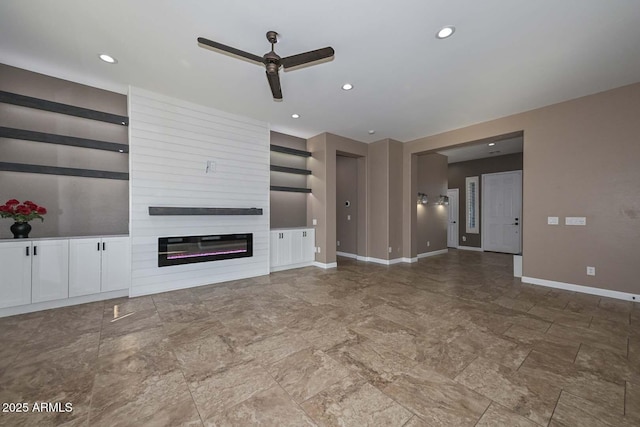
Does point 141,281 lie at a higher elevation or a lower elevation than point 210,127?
lower

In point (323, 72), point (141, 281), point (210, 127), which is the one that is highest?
point (323, 72)

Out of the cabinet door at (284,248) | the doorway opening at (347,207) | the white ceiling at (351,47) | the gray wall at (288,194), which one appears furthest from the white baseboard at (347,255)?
the white ceiling at (351,47)

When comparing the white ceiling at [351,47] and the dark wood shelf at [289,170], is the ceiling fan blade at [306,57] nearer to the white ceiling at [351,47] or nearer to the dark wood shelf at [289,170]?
the white ceiling at [351,47]

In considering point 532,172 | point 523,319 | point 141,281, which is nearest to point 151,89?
point 141,281

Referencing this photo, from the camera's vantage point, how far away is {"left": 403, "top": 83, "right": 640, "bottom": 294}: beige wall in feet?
11.9

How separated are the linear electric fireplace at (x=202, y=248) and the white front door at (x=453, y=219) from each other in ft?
24.1

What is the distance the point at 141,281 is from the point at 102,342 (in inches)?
59.1

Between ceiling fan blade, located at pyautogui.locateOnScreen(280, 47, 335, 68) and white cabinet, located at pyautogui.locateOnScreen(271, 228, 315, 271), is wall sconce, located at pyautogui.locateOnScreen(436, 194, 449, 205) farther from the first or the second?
ceiling fan blade, located at pyautogui.locateOnScreen(280, 47, 335, 68)

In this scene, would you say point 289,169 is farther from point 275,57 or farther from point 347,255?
point 275,57

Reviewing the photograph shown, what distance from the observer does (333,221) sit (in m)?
5.79

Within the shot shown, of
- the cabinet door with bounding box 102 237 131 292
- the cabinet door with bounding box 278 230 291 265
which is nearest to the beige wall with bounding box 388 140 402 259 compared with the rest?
the cabinet door with bounding box 278 230 291 265

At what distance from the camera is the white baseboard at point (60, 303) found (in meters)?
3.03

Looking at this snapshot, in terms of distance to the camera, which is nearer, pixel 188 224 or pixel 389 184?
pixel 188 224

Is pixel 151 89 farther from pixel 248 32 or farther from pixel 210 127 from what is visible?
pixel 248 32
